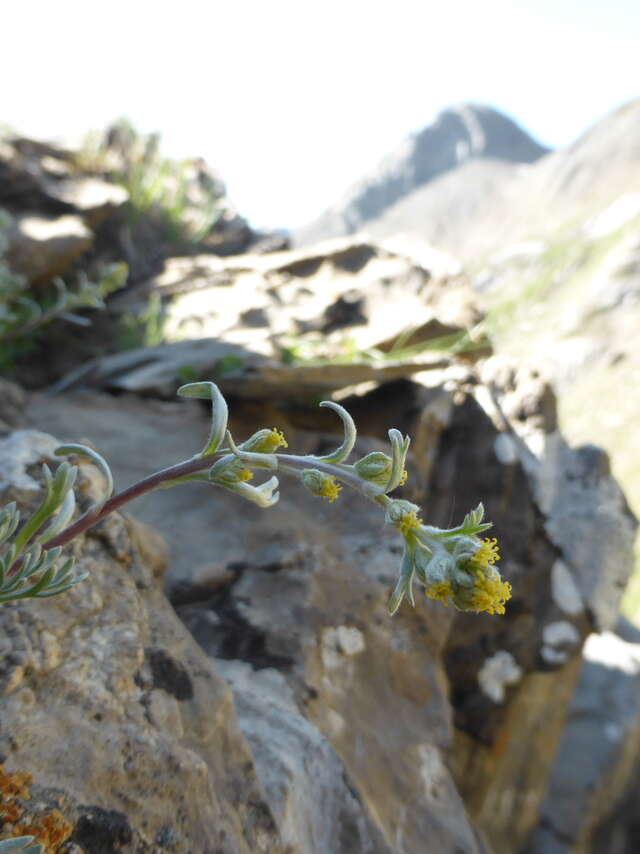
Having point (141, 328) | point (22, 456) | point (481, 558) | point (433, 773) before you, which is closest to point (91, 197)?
point (141, 328)

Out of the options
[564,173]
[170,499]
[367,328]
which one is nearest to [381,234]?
[564,173]

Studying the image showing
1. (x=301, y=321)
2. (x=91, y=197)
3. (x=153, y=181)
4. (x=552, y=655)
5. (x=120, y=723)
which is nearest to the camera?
(x=120, y=723)

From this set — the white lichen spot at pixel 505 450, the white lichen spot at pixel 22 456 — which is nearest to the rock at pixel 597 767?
the white lichen spot at pixel 505 450

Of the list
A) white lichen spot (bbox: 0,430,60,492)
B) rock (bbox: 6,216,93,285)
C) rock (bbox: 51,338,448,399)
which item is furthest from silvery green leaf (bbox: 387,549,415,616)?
rock (bbox: 6,216,93,285)

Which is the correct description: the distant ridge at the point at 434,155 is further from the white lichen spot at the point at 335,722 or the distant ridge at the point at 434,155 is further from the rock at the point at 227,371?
the white lichen spot at the point at 335,722

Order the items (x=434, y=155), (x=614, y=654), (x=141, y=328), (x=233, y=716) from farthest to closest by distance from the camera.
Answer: (x=434, y=155) → (x=614, y=654) → (x=141, y=328) → (x=233, y=716)

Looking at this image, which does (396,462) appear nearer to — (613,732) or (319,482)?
(319,482)

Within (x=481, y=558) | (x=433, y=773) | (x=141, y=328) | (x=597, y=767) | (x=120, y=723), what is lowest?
(x=597, y=767)

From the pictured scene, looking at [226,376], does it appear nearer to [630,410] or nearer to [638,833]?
[638,833]
